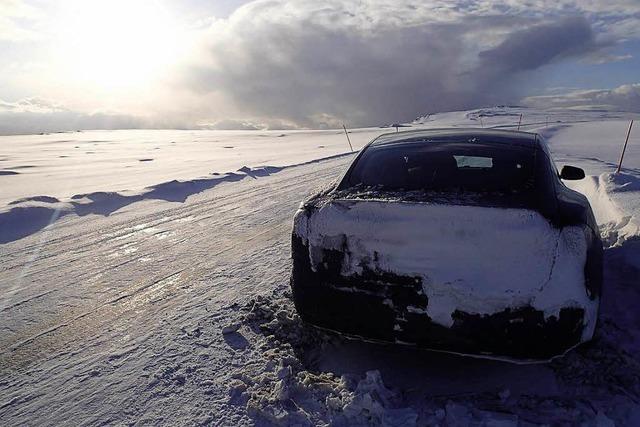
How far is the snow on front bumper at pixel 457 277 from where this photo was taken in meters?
2.34

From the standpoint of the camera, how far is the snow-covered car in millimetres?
2352

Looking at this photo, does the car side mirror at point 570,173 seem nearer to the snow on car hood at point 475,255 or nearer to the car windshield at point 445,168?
the car windshield at point 445,168

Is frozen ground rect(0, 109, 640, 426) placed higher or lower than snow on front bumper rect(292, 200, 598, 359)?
lower

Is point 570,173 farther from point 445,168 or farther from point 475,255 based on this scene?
point 475,255

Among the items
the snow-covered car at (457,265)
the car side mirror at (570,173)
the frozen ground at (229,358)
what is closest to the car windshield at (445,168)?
the snow-covered car at (457,265)

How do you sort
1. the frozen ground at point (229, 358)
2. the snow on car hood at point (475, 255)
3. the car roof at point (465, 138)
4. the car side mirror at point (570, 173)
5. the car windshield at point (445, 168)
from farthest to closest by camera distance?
1. the car side mirror at point (570, 173)
2. the car roof at point (465, 138)
3. the car windshield at point (445, 168)
4. the frozen ground at point (229, 358)
5. the snow on car hood at point (475, 255)

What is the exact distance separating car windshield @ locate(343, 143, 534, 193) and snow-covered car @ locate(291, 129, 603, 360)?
0.02m

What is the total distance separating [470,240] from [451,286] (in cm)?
27

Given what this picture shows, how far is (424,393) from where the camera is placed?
2650mm

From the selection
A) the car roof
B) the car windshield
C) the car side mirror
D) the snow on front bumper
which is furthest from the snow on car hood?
the car side mirror

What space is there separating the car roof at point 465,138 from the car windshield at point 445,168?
0.38 ft

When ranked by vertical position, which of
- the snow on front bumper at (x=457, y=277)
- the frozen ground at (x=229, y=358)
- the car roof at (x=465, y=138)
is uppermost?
the car roof at (x=465, y=138)

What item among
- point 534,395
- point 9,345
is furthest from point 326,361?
point 9,345

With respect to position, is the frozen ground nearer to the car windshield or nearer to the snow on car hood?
the snow on car hood
